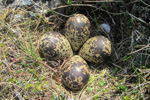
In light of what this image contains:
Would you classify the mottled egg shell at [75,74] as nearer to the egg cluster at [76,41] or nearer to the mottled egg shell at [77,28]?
the egg cluster at [76,41]

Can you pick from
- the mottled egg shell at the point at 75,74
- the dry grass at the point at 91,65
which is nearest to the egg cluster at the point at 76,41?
the mottled egg shell at the point at 75,74

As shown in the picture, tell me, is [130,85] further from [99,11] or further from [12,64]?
[12,64]

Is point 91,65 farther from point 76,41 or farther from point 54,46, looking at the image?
point 54,46

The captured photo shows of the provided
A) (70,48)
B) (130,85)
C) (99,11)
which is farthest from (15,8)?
(130,85)

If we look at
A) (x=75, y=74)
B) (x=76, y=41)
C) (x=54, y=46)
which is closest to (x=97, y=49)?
(x=76, y=41)

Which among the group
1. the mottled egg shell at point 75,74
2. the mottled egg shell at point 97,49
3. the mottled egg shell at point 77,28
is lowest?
the mottled egg shell at point 75,74

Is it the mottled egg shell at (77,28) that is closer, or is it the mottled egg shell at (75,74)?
the mottled egg shell at (75,74)

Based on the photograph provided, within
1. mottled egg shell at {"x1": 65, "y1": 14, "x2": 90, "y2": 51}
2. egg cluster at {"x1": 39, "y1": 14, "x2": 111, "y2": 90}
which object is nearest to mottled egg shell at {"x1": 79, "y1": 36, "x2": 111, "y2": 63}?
egg cluster at {"x1": 39, "y1": 14, "x2": 111, "y2": 90}

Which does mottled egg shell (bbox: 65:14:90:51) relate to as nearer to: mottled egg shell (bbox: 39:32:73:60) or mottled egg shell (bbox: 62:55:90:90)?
mottled egg shell (bbox: 39:32:73:60)
